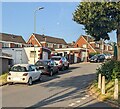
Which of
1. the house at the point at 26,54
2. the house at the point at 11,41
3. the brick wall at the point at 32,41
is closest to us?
the house at the point at 26,54

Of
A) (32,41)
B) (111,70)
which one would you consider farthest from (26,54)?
(32,41)

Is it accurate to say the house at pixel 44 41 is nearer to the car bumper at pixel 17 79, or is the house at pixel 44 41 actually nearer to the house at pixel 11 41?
the house at pixel 11 41

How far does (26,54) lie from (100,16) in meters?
30.2

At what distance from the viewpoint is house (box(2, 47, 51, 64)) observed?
47.1m

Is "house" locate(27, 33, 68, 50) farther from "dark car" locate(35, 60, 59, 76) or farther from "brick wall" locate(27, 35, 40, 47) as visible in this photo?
"dark car" locate(35, 60, 59, 76)

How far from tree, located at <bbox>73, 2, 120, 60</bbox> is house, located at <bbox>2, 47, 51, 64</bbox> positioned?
88.4 feet

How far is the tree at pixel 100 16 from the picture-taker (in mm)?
19047

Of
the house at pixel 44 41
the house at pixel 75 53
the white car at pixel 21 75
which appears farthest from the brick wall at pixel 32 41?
the white car at pixel 21 75

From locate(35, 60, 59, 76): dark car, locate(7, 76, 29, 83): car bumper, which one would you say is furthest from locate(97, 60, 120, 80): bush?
locate(35, 60, 59, 76): dark car

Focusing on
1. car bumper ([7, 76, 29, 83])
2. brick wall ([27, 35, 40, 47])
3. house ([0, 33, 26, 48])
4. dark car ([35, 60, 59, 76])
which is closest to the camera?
car bumper ([7, 76, 29, 83])

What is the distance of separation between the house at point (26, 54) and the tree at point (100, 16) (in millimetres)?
26953

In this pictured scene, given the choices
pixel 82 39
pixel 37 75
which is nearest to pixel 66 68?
pixel 37 75

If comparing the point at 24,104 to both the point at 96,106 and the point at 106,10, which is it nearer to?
the point at 96,106

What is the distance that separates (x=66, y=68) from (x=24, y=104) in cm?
2540
